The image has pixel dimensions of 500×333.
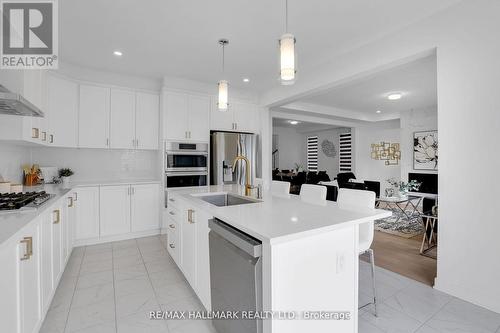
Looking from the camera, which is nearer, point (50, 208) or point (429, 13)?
point (50, 208)

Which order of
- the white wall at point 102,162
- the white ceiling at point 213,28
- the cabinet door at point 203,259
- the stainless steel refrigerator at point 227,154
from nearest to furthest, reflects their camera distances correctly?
the cabinet door at point 203,259 < the white ceiling at point 213,28 < the white wall at point 102,162 < the stainless steel refrigerator at point 227,154

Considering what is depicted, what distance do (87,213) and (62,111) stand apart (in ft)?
5.04

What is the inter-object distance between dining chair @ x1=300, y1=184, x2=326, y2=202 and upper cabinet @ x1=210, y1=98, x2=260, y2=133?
8.07ft

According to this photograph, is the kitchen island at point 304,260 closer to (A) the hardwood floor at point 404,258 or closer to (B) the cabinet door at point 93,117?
(A) the hardwood floor at point 404,258

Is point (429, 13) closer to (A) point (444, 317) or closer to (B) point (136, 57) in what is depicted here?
(A) point (444, 317)

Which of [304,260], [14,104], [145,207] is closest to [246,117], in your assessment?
[145,207]

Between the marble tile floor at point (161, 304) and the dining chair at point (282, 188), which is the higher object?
the dining chair at point (282, 188)

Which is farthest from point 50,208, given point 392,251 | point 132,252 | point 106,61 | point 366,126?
point 366,126

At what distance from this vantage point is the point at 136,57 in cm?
339

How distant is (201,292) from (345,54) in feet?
10.8

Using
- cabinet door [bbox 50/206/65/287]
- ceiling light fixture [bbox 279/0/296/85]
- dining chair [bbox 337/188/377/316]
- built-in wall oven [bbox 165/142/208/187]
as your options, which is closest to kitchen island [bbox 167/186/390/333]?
dining chair [bbox 337/188/377/316]

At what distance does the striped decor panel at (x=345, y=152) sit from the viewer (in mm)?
8859

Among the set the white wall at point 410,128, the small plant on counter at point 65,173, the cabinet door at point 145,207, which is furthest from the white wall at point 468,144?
the white wall at point 410,128

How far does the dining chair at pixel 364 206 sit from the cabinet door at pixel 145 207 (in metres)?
3.02
